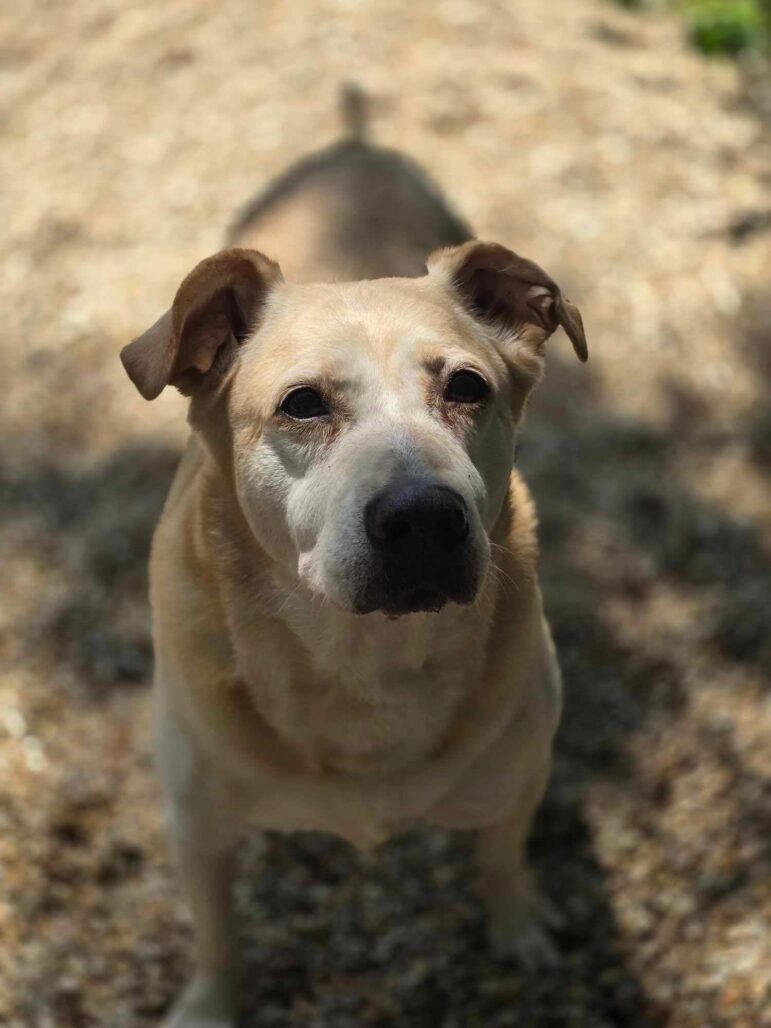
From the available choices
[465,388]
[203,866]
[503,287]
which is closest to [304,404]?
[465,388]

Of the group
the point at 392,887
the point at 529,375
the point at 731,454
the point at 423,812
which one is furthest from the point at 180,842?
the point at 731,454

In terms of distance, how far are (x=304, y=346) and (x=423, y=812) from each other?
3.79 ft

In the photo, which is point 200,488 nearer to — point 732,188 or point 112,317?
point 112,317

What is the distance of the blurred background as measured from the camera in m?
3.55

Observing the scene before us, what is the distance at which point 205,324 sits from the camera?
111 inches

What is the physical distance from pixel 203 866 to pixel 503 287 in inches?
64.4

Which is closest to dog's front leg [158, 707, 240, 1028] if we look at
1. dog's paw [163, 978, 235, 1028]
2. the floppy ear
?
dog's paw [163, 978, 235, 1028]

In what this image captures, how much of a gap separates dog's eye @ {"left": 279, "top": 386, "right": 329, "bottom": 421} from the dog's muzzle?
33 cm

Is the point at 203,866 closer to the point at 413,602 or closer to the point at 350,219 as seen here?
the point at 413,602

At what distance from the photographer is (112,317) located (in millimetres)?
5613

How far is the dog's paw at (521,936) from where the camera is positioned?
354 cm

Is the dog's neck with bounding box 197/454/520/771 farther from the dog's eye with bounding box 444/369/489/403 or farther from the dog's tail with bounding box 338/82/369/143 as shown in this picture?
the dog's tail with bounding box 338/82/369/143

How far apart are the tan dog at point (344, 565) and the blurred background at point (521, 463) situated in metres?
0.57

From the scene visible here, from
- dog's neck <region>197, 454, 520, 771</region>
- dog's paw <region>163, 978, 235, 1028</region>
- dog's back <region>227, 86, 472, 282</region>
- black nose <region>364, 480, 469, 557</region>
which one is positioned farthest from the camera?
dog's back <region>227, 86, 472, 282</region>
